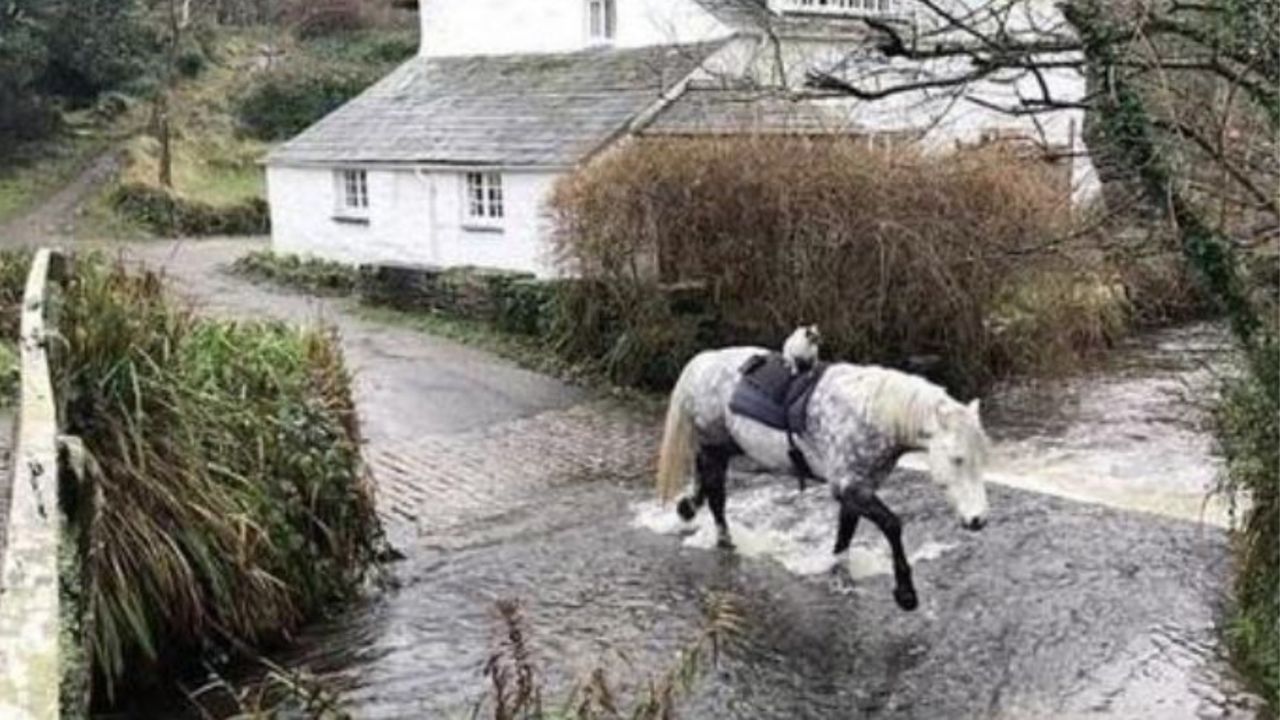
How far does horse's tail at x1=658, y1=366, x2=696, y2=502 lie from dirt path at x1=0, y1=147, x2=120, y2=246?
23831 mm

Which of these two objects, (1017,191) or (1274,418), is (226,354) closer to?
(1274,418)

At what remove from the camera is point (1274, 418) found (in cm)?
830

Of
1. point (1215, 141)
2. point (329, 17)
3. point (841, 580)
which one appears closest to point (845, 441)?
point (841, 580)

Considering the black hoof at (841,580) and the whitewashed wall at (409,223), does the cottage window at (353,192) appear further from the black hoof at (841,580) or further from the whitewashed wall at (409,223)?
the black hoof at (841,580)

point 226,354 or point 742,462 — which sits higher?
point 226,354

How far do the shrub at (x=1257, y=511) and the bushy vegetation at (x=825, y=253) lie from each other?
356 inches

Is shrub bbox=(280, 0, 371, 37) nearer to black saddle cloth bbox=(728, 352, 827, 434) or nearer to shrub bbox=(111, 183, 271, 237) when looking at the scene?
shrub bbox=(111, 183, 271, 237)

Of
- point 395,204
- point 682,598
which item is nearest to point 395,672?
point 682,598

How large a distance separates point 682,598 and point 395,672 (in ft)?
8.33

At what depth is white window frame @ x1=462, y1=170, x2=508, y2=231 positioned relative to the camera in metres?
26.7

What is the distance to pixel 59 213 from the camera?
120ft

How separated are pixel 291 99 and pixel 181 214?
27.2 feet

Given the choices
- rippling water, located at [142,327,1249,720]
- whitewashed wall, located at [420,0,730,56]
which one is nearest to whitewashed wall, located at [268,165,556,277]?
whitewashed wall, located at [420,0,730,56]

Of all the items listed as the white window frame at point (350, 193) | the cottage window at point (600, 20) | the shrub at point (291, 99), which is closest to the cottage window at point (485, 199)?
the white window frame at point (350, 193)
